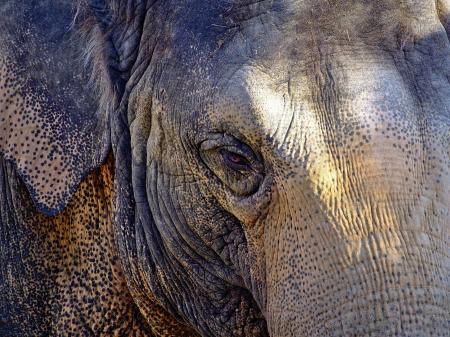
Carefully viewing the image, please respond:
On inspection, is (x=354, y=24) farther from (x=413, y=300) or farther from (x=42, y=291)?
(x=42, y=291)

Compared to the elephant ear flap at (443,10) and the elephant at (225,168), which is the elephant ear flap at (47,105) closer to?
Answer: the elephant at (225,168)

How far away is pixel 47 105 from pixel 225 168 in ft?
2.26

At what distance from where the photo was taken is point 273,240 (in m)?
3.13

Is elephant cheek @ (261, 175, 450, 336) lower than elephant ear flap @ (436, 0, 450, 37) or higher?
lower

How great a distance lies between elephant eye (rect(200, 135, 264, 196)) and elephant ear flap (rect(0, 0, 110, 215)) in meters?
0.47

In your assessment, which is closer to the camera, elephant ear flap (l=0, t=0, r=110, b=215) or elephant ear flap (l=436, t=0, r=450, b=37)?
elephant ear flap (l=436, t=0, r=450, b=37)

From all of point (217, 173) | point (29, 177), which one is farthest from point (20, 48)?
point (217, 173)

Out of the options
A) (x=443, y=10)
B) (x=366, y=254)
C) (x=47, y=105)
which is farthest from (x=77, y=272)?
(x=443, y=10)

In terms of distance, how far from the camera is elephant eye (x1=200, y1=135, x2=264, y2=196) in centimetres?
318

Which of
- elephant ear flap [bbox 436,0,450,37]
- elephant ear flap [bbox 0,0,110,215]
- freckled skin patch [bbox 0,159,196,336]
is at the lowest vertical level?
freckled skin patch [bbox 0,159,196,336]

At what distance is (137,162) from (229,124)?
1.63 ft

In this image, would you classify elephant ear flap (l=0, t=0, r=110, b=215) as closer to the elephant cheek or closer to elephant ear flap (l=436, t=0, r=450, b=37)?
the elephant cheek

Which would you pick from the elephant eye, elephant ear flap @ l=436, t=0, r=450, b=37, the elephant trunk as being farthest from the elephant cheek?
elephant ear flap @ l=436, t=0, r=450, b=37

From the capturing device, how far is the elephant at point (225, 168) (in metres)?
2.90
